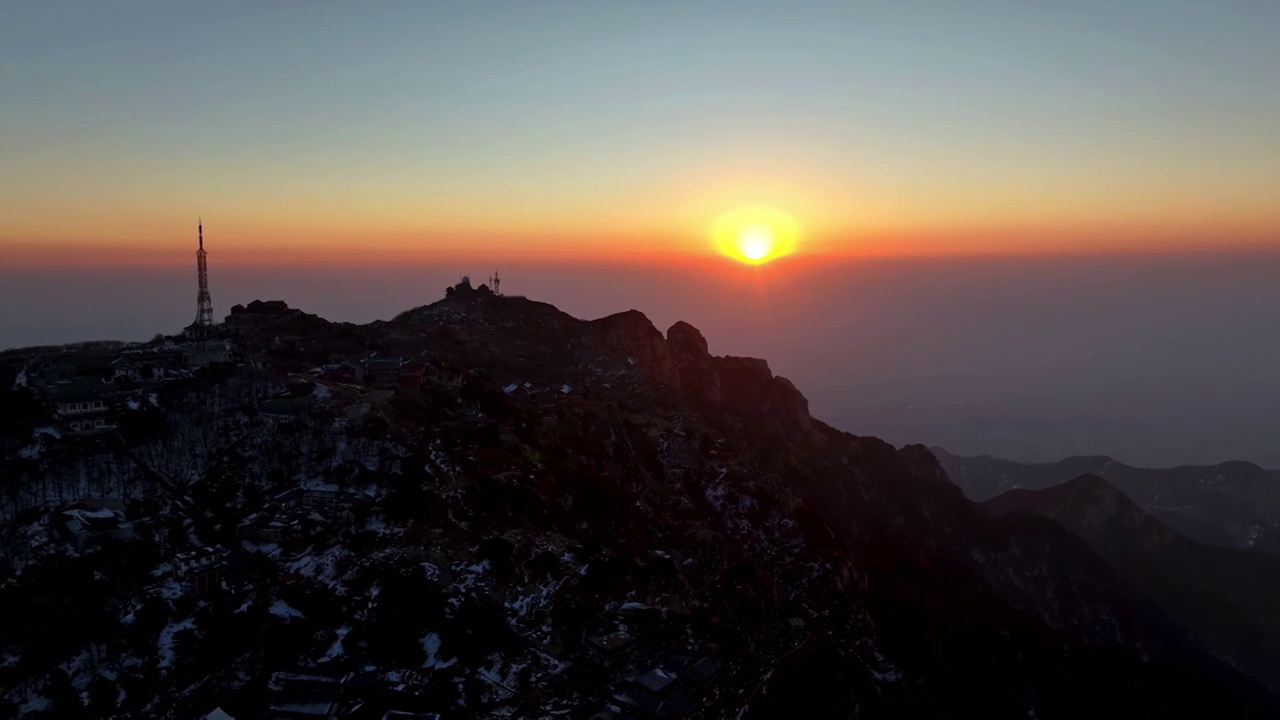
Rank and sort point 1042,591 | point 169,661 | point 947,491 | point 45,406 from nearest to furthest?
point 169,661, point 45,406, point 1042,591, point 947,491

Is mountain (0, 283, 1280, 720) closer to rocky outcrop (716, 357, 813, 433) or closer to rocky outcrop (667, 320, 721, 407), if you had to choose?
rocky outcrop (667, 320, 721, 407)

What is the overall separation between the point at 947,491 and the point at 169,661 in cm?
8738

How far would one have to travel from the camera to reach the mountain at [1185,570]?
319ft

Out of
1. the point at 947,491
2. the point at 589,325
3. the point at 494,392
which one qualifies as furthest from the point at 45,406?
the point at 947,491

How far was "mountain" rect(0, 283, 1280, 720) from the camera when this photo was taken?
42062 millimetres

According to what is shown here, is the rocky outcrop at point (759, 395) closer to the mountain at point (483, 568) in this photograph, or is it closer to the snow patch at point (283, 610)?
the mountain at point (483, 568)

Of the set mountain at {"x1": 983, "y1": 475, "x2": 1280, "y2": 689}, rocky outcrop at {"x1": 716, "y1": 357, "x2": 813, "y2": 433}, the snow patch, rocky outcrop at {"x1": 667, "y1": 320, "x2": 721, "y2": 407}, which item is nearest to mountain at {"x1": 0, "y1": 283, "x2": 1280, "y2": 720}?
the snow patch

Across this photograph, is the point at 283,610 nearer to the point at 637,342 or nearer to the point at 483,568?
the point at 483,568

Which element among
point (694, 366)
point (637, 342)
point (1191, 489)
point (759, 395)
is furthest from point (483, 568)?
point (1191, 489)

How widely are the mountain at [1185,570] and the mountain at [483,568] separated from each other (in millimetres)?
12866

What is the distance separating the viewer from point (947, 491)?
3952 inches

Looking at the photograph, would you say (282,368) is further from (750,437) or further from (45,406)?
(750,437)

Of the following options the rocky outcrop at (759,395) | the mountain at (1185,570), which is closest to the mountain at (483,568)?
the rocky outcrop at (759,395)

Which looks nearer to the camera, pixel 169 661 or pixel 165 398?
pixel 169 661
